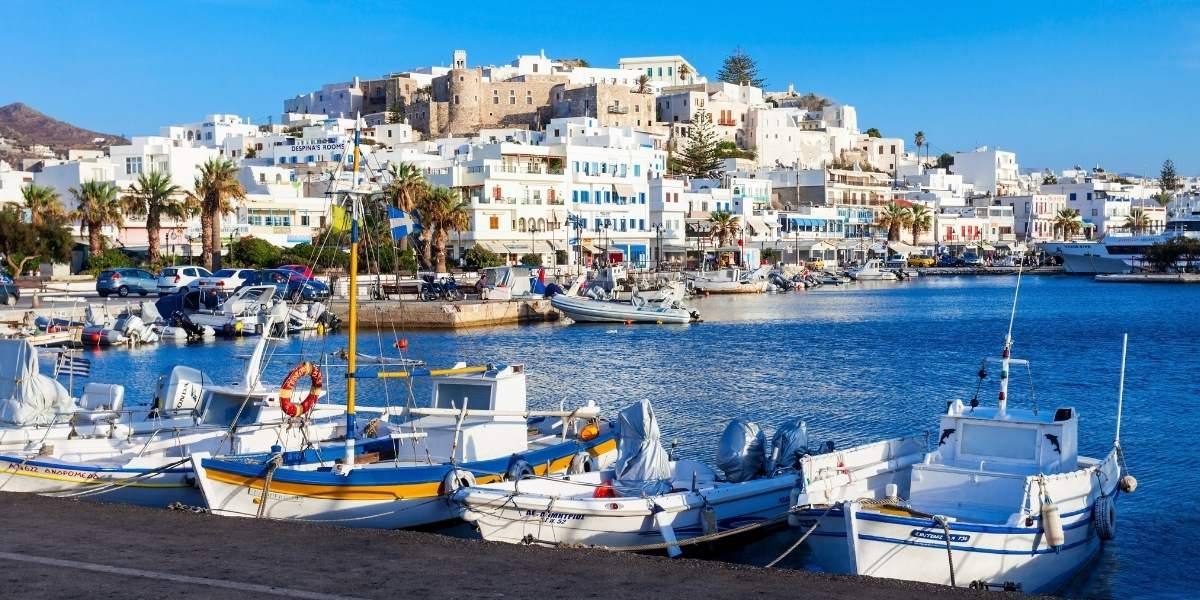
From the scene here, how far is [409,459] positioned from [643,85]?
444 feet

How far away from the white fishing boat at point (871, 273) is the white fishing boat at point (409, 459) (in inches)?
3427

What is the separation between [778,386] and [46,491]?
22748 millimetres

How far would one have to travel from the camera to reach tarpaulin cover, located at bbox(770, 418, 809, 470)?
18672 millimetres

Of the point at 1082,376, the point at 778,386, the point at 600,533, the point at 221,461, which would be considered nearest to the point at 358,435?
the point at 221,461

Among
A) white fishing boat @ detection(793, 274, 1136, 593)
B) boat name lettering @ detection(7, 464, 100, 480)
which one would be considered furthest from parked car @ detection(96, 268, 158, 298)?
white fishing boat @ detection(793, 274, 1136, 593)

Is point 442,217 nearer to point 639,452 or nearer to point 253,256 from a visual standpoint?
point 253,256

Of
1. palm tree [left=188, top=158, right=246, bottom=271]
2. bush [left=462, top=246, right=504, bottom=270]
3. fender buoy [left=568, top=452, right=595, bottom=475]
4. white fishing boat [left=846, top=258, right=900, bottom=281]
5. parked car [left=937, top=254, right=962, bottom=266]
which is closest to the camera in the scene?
fender buoy [left=568, top=452, right=595, bottom=475]

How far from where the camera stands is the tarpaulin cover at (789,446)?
61.3 ft

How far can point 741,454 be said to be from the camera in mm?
18438

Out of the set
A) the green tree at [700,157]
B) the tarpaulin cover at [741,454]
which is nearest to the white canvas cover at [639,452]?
the tarpaulin cover at [741,454]

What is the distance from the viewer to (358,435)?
2048 cm

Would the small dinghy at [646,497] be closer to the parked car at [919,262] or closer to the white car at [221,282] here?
the white car at [221,282]

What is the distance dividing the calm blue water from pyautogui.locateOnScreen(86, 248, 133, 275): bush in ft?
65.1

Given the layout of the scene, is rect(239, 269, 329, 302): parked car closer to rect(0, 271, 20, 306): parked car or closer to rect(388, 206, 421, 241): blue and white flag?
rect(0, 271, 20, 306): parked car
